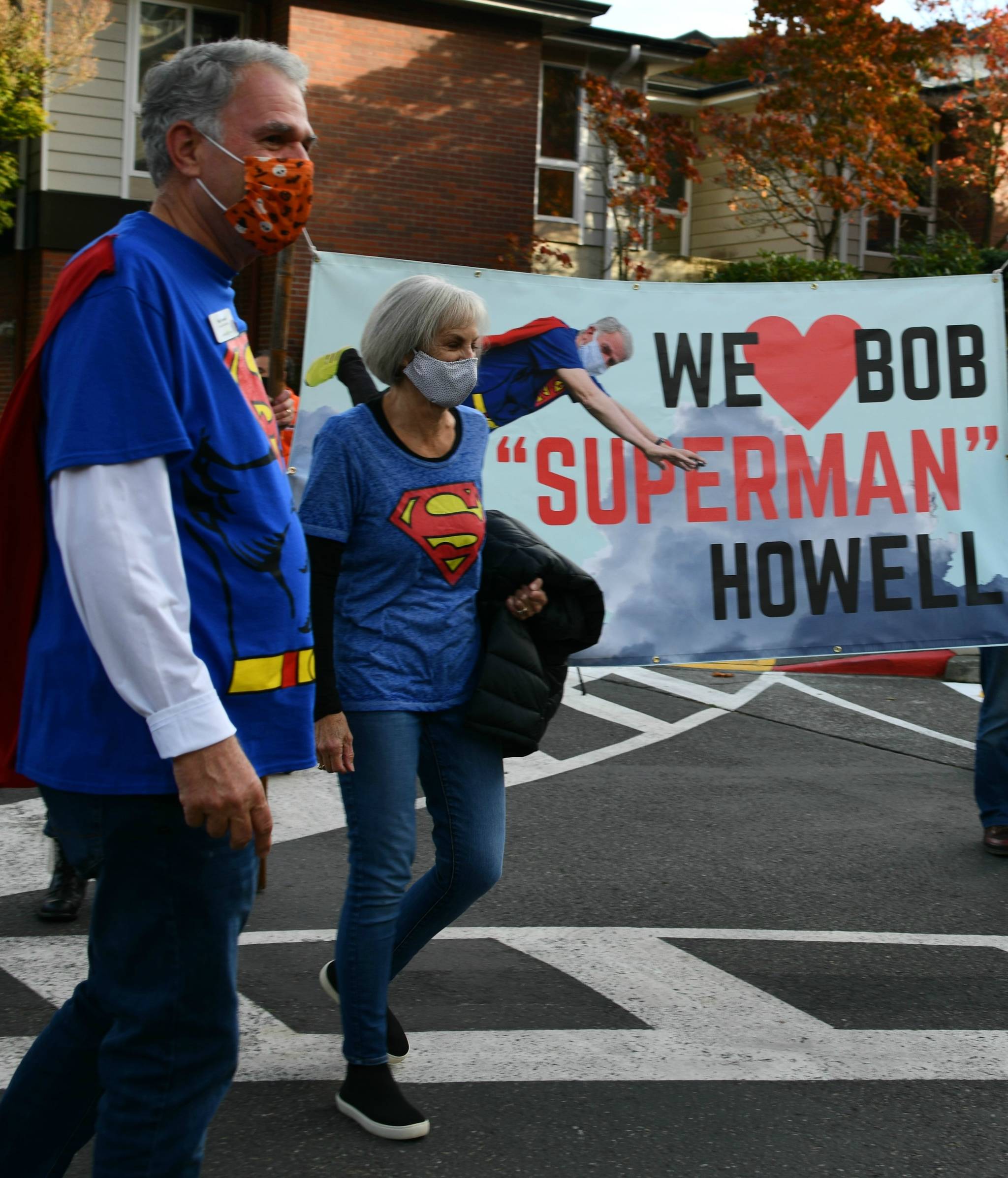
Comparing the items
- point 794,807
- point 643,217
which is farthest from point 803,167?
point 794,807

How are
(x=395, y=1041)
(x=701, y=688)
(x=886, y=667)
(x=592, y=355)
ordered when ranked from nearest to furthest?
(x=395, y=1041) → (x=592, y=355) → (x=701, y=688) → (x=886, y=667)

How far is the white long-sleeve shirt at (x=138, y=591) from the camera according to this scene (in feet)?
6.22

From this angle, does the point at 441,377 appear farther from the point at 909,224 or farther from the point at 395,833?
the point at 909,224

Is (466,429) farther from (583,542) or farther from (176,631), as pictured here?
(583,542)

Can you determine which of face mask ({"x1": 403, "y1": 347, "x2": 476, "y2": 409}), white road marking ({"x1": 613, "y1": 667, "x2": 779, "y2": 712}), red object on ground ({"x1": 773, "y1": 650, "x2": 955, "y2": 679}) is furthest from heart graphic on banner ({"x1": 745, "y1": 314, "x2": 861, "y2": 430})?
red object on ground ({"x1": 773, "y1": 650, "x2": 955, "y2": 679})

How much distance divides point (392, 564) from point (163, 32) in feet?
53.2

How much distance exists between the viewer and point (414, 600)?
130 inches

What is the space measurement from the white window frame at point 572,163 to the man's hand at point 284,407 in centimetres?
1522

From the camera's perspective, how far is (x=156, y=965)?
2053 millimetres

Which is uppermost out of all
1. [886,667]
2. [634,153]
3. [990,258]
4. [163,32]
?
[163,32]

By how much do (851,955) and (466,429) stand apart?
2222 millimetres

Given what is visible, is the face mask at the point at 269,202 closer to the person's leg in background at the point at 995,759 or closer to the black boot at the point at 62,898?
the black boot at the point at 62,898

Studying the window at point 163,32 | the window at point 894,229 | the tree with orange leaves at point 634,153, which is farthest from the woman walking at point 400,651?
the window at point 894,229

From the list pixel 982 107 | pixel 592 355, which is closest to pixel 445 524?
pixel 592 355
